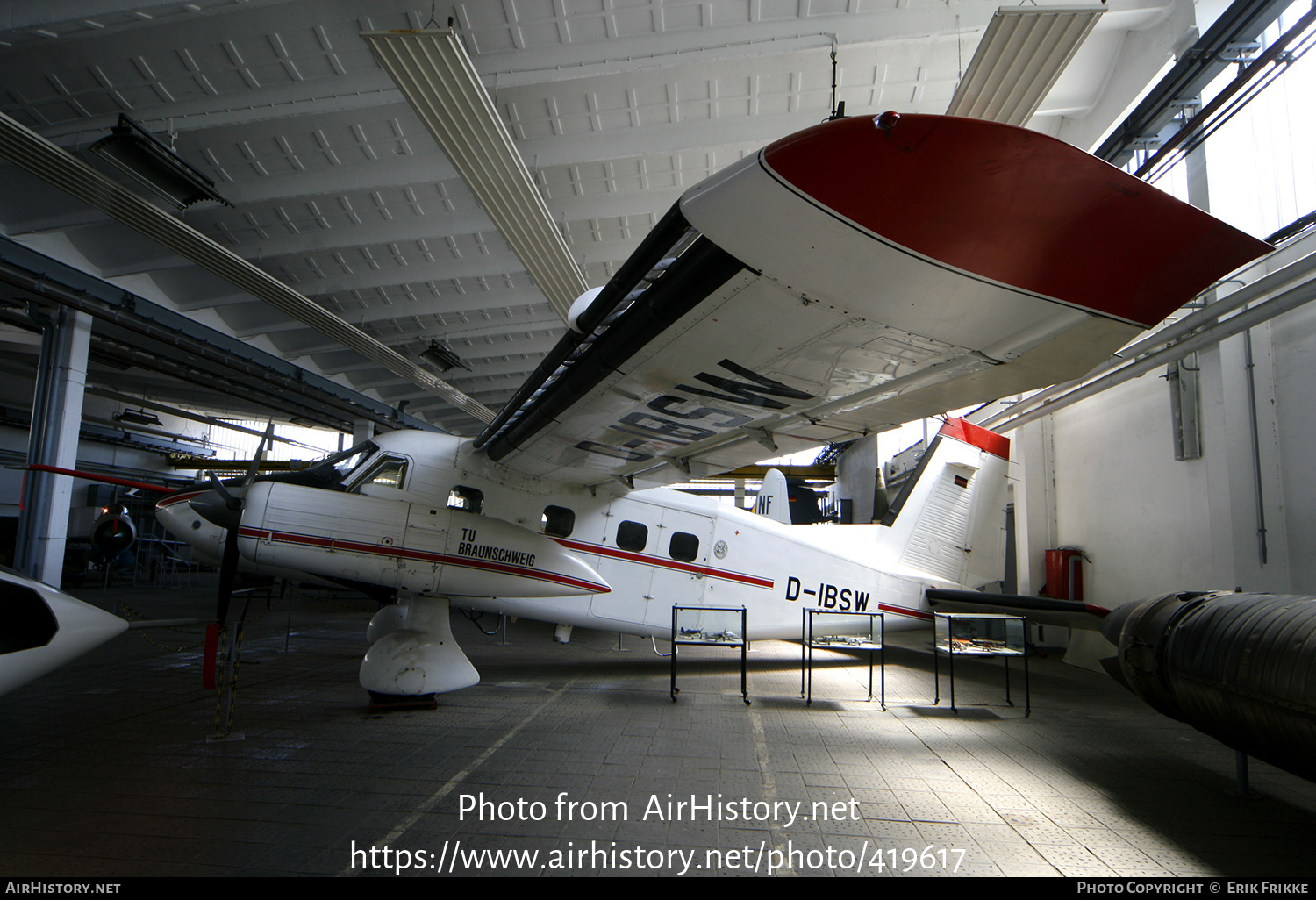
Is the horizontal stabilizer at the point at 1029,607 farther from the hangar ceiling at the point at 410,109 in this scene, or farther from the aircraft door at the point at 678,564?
the hangar ceiling at the point at 410,109

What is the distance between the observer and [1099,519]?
34.1 feet

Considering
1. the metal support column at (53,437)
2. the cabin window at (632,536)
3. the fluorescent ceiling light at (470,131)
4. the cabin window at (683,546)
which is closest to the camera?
the fluorescent ceiling light at (470,131)

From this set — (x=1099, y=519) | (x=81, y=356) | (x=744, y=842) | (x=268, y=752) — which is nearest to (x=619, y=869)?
(x=744, y=842)

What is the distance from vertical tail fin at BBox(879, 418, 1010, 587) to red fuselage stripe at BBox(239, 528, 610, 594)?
5.36 meters

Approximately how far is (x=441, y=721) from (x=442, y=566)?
5.07ft

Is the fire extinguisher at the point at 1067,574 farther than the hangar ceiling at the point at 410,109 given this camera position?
Yes

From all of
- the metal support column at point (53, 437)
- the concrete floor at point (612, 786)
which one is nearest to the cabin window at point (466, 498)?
the concrete floor at point (612, 786)

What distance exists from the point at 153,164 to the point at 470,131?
3.48 metres

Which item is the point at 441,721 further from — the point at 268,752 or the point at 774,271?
the point at 774,271

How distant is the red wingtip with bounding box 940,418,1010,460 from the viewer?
31.9 feet

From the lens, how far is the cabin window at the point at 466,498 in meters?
7.19

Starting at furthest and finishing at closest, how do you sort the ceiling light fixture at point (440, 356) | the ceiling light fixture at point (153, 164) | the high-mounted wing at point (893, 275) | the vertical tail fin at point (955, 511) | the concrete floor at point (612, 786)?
the ceiling light fixture at point (440, 356) → the vertical tail fin at point (955, 511) → the ceiling light fixture at point (153, 164) → the concrete floor at point (612, 786) → the high-mounted wing at point (893, 275)

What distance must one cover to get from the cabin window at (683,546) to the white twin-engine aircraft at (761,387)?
0.03 meters

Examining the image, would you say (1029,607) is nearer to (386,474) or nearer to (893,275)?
(893,275)
